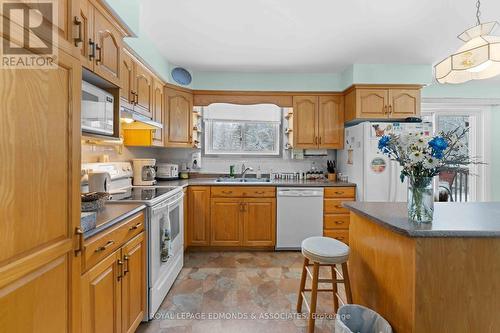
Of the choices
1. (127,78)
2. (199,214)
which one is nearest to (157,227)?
(199,214)

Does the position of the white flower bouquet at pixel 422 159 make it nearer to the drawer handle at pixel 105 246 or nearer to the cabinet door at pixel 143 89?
the drawer handle at pixel 105 246

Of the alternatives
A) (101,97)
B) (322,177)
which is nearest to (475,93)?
(322,177)

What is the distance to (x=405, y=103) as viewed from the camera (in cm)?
334

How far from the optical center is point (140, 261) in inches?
71.6

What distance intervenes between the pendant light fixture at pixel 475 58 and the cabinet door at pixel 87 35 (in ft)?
7.29

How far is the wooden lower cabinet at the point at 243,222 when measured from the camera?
131 inches

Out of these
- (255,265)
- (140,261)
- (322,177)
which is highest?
(322,177)

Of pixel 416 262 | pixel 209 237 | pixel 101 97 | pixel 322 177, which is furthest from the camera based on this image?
pixel 322 177

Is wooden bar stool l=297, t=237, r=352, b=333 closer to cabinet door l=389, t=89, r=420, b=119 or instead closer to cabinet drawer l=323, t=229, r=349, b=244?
cabinet drawer l=323, t=229, r=349, b=244

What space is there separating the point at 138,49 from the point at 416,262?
108 inches

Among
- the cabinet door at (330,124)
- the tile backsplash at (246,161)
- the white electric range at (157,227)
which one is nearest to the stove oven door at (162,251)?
the white electric range at (157,227)

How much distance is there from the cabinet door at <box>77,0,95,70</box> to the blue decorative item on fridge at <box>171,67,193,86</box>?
1.95 meters

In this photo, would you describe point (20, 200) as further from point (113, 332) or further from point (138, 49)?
point (138, 49)

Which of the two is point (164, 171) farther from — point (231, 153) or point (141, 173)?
point (231, 153)
